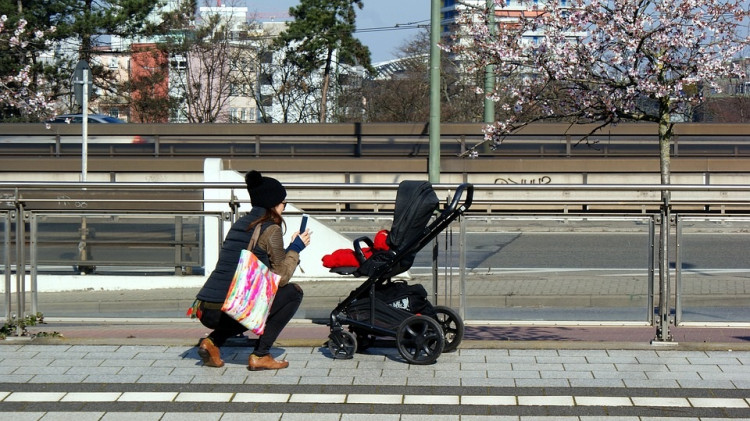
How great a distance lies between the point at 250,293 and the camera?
6891 mm

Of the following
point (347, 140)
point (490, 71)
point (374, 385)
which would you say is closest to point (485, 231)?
point (374, 385)

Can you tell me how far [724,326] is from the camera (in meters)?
8.85

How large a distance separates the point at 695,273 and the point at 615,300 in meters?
0.76

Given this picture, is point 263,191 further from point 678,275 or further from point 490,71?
point 490,71

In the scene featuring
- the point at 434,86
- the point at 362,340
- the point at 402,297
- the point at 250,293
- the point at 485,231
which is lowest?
the point at 362,340

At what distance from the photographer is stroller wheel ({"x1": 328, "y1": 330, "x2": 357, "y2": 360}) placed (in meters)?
7.57

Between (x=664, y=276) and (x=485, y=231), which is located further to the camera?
(x=485, y=231)

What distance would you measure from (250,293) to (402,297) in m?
1.41

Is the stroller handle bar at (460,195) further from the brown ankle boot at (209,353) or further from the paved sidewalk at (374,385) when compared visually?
the brown ankle boot at (209,353)

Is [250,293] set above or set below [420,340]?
above

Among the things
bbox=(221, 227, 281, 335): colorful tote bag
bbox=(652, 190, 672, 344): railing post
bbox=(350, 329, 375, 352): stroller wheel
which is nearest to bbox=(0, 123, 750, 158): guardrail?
bbox=(652, 190, 672, 344): railing post

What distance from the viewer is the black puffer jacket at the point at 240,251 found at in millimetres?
7059

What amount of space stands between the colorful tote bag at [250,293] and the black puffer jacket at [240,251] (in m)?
0.10

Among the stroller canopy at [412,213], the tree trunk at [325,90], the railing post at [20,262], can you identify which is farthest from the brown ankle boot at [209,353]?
the tree trunk at [325,90]
